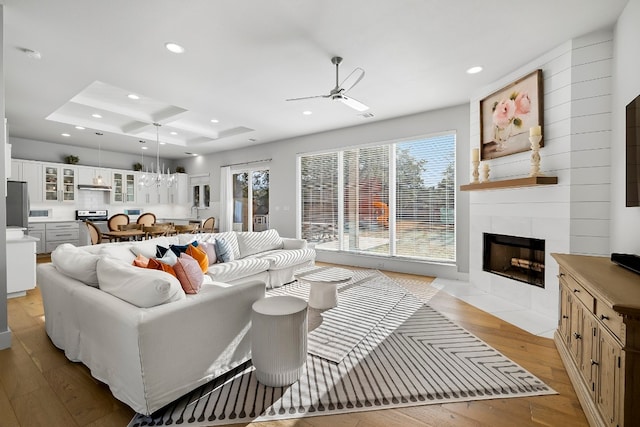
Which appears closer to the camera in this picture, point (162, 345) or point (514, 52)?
point (162, 345)

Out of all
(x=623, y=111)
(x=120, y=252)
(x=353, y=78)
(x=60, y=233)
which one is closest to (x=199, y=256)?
(x=120, y=252)

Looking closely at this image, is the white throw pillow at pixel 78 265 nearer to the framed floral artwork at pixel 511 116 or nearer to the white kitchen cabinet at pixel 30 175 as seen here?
the framed floral artwork at pixel 511 116

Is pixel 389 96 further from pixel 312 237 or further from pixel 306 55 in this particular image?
pixel 312 237

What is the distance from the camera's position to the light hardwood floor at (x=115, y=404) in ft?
5.27

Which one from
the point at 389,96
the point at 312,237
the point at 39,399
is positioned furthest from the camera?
the point at 312,237

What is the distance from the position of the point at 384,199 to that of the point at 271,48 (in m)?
3.33

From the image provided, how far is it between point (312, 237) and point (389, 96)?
3406mm

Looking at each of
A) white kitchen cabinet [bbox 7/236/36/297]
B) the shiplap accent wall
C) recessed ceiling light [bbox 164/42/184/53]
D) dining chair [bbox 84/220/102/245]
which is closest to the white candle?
the shiplap accent wall

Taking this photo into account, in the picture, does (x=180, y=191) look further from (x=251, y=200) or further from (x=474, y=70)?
(x=474, y=70)

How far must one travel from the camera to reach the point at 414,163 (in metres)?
5.07

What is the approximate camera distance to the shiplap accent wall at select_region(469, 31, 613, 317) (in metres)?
2.72

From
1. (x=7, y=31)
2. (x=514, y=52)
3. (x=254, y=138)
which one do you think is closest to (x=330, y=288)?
(x=514, y=52)

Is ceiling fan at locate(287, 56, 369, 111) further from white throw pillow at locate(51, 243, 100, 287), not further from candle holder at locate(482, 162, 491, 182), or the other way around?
white throw pillow at locate(51, 243, 100, 287)

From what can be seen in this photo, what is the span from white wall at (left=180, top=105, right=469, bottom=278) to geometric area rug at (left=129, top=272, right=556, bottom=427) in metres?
2.41
